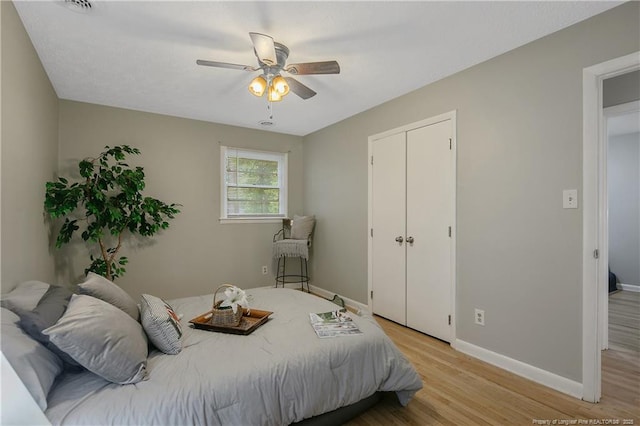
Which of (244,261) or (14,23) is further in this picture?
(244,261)

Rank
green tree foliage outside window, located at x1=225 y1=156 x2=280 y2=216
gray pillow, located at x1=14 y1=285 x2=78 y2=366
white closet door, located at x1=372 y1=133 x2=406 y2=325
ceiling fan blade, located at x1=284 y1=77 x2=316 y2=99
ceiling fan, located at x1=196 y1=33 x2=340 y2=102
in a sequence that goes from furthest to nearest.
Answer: green tree foliage outside window, located at x1=225 y1=156 x2=280 y2=216
white closet door, located at x1=372 y1=133 x2=406 y2=325
ceiling fan blade, located at x1=284 y1=77 x2=316 y2=99
ceiling fan, located at x1=196 y1=33 x2=340 y2=102
gray pillow, located at x1=14 y1=285 x2=78 y2=366

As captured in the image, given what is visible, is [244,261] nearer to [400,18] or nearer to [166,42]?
[166,42]

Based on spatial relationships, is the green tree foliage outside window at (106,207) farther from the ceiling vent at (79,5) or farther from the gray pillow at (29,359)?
the gray pillow at (29,359)

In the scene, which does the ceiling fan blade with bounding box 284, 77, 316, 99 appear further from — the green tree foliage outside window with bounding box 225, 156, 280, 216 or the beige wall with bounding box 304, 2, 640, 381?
the green tree foliage outside window with bounding box 225, 156, 280, 216

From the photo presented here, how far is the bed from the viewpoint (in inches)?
50.6

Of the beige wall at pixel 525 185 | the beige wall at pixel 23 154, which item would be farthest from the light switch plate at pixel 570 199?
the beige wall at pixel 23 154

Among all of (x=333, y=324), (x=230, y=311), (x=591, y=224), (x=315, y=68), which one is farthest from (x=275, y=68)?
(x=591, y=224)

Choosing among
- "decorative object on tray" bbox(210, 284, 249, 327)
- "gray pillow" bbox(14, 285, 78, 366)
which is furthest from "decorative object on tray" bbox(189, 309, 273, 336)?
"gray pillow" bbox(14, 285, 78, 366)

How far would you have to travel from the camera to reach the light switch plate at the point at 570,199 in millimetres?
2133

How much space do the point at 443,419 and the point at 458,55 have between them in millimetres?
2675

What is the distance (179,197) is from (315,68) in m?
2.85

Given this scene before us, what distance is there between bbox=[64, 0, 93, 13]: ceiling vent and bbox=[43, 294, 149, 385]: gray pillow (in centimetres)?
176

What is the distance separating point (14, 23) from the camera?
75.8 inches

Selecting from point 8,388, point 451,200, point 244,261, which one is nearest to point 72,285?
point 244,261
